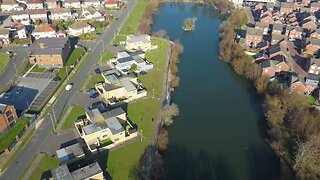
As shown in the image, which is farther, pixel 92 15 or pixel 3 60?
pixel 92 15

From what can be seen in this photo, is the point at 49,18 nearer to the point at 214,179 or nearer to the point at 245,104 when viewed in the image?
the point at 245,104

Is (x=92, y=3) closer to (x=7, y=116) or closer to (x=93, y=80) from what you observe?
(x=93, y=80)

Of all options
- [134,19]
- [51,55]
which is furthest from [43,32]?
[134,19]

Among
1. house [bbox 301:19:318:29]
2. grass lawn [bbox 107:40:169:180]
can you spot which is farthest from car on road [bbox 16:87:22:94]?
house [bbox 301:19:318:29]

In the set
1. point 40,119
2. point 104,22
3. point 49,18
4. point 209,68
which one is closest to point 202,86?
point 209,68

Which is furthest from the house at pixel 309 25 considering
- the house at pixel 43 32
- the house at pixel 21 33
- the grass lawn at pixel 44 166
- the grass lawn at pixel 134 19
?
the grass lawn at pixel 44 166

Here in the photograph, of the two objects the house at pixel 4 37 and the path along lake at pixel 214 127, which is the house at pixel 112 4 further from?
the house at pixel 4 37
